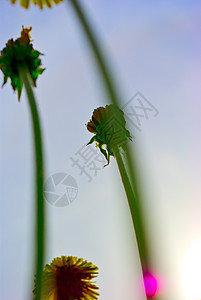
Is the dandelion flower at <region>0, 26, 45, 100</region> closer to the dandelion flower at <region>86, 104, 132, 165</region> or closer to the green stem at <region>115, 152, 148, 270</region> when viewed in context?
the dandelion flower at <region>86, 104, 132, 165</region>

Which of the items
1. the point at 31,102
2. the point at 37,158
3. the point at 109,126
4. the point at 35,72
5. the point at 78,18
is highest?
the point at 35,72

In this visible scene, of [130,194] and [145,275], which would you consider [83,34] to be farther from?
[145,275]

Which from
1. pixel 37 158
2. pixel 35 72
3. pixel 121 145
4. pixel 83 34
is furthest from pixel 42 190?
pixel 35 72

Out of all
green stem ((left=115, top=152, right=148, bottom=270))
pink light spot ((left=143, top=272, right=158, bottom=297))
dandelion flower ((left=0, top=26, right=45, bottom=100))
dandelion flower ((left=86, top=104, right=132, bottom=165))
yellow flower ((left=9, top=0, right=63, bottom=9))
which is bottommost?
pink light spot ((left=143, top=272, right=158, bottom=297))

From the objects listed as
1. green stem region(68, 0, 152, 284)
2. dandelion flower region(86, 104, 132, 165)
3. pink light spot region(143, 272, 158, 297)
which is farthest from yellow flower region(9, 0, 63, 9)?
pink light spot region(143, 272, 158, 297)

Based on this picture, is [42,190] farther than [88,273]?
No

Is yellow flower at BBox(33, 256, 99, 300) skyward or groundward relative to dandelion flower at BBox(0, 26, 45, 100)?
groundward

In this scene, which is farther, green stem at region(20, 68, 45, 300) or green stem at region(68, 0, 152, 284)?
green stem at region(20, 68, 45, 300)
